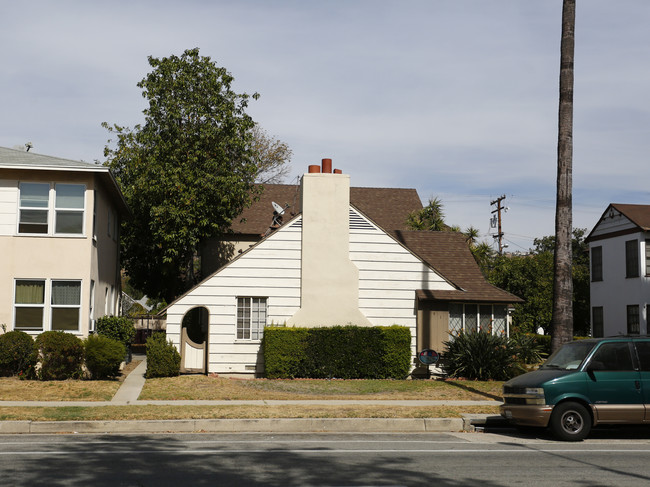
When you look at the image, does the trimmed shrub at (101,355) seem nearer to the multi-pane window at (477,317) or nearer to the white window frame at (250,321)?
the white window frame at (250,321)

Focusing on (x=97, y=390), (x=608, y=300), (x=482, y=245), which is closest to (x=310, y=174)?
(x=97, y=390)

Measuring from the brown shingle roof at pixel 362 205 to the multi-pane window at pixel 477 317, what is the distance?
1378cm

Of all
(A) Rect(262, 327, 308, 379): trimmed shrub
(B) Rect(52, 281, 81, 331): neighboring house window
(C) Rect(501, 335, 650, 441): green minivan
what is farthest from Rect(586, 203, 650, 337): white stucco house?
(B) Rect(52, 281, 81, 331): neighboring house window

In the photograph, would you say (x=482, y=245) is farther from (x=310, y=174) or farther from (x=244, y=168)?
(x=310, y=174)

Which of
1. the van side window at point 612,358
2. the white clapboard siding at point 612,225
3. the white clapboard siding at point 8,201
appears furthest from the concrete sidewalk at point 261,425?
the white clapboard siding at point 612,225

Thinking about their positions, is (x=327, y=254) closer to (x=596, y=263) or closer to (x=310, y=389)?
(x=310, y=389)

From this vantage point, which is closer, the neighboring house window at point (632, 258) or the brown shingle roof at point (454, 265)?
the brown shingle roof at point (454, 265)

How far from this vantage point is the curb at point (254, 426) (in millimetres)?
12992

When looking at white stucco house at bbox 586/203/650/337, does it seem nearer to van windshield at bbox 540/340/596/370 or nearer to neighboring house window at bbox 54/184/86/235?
van windshield at bbox 540/340/596/370

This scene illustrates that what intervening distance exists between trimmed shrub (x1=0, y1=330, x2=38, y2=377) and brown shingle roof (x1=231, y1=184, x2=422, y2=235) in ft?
55.5

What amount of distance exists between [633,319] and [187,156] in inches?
886

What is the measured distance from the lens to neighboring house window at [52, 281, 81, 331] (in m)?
21.7

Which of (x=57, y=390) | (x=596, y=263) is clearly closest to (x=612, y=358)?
(x=57, y=390)

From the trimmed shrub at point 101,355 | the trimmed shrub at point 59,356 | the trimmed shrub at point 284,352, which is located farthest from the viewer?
the trimmed shrub at point 284,352
